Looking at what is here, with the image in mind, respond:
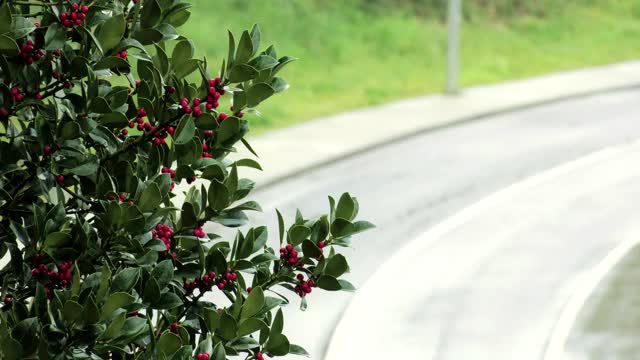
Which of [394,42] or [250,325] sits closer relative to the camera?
[250,325]

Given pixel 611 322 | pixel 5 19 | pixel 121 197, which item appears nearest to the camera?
pixel 5 19

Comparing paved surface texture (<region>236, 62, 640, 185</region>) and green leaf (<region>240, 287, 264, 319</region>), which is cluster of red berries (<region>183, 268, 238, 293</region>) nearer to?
green leaf (<region>240, 287, 264, 319</region>)

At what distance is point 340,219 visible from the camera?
5.35 meters

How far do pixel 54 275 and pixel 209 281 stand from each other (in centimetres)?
63

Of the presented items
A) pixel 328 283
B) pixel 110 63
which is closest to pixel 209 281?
pixel 328 283

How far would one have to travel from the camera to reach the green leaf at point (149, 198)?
4836mm

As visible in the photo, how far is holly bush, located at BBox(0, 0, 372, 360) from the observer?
4746 mm

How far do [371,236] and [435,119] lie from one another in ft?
23.6

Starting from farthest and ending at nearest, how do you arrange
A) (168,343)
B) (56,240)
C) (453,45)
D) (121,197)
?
(453,45), (121,197), (56,240), (168,343)

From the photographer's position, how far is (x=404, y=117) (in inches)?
945

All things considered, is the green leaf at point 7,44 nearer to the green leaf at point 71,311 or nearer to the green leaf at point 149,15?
the green leaf at point 149,15

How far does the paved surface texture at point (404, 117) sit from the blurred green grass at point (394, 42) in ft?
3.32

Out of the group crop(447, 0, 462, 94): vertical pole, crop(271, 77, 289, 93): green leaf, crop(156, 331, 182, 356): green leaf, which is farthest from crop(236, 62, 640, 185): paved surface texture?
crop(156, 331, 182, 356): green leaf

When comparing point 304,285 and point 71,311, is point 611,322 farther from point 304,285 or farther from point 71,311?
point 71,311
